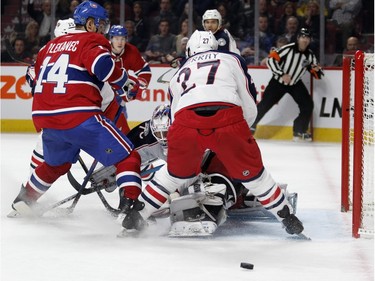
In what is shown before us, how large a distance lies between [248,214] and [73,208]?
959mm

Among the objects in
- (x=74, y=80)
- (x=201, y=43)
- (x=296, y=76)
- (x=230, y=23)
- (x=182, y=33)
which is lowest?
(x=296, y=76)

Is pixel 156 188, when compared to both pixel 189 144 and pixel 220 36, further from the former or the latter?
pixel 220 36

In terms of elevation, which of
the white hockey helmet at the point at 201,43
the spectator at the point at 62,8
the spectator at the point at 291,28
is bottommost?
the spectator at the point at 291,28

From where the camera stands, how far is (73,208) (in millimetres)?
5320

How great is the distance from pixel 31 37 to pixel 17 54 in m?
0.27

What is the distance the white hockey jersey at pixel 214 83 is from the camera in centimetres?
448

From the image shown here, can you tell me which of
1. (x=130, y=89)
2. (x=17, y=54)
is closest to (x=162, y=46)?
A: (x=17, y=54)

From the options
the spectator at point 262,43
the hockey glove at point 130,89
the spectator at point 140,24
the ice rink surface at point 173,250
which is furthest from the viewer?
the spectator at point 140,24

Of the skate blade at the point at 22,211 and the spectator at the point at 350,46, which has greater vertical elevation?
the spectator at the point at 350,46

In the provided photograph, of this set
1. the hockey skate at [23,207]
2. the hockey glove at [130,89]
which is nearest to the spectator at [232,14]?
the hockey glove at [130,89]

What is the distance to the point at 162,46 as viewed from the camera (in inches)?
414

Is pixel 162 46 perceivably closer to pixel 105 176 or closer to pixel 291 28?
pixel 291 28

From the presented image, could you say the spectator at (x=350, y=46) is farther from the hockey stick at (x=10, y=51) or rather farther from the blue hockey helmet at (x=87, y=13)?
the blue hockey helmet at (x=87, y=13)

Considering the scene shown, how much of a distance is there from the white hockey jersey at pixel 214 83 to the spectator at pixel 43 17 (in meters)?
6.07
